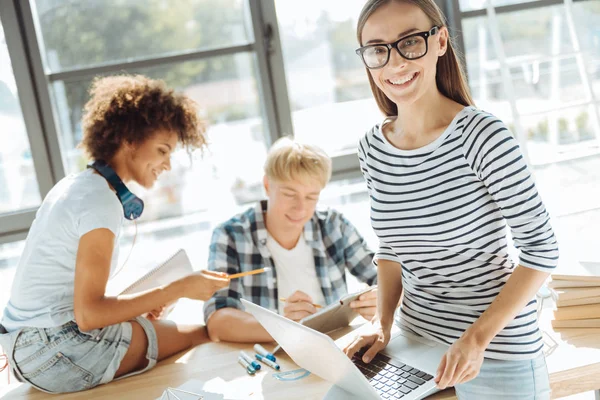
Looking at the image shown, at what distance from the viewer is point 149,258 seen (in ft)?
10.0

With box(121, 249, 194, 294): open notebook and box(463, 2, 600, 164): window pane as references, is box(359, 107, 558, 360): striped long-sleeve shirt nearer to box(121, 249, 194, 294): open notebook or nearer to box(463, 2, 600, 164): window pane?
box(121, 249, 194, 294): open notebook

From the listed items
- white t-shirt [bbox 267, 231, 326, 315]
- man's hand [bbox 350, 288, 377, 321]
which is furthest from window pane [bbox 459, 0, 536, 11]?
man's hand [bbox 350, 288, 377, 321]

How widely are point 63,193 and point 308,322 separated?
786 millimetres

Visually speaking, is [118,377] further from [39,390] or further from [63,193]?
[63,193]

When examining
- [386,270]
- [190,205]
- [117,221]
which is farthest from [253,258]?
[190,205]

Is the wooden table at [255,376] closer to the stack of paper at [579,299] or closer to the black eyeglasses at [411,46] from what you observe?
the stack of paper at [579,299]

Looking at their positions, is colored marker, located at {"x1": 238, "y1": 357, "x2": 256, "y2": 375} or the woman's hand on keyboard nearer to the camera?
the woman's hand on keyboard

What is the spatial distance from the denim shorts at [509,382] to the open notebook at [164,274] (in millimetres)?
907

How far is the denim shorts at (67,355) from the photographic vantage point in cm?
167

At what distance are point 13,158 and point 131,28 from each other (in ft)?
2.65

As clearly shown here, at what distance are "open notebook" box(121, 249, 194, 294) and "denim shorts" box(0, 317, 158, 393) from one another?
12cm

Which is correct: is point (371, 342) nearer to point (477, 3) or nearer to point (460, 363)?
point (460, 363)

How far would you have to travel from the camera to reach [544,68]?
10.8ft

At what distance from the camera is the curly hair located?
1.95 metres
